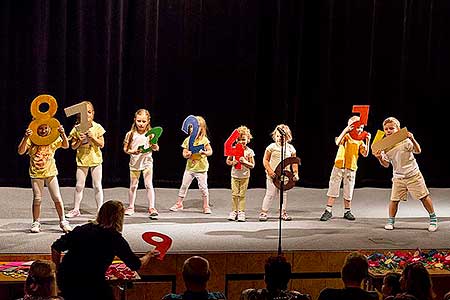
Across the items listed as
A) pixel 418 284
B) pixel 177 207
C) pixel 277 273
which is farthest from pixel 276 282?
pixel 177 207

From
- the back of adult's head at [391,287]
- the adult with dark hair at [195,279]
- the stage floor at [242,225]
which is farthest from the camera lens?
the stage floor at [242,225]

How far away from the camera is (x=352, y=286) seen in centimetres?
503

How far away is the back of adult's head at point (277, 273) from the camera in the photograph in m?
5.00

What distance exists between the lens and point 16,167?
34.5 feet

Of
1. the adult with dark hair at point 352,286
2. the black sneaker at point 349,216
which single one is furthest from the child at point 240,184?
the adult with dark hair at point 352,286

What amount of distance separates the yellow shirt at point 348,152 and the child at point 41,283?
490 centimetres

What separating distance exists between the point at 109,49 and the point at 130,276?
510 cm

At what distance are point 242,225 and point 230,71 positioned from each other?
3.12 m

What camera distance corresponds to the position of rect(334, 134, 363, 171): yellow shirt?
30.1 ft

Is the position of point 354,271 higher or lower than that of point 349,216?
higher

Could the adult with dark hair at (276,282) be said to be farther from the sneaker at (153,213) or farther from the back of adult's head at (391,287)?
the sneaker at (153,213)

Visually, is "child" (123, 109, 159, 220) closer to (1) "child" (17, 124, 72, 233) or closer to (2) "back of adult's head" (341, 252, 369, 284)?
Result: (1) "child" (17, 124, 72, 233)

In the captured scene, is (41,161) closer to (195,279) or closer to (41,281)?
(41,281)

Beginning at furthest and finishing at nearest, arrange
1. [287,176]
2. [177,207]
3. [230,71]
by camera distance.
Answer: [230,71] < [177,207] < [287,176]
